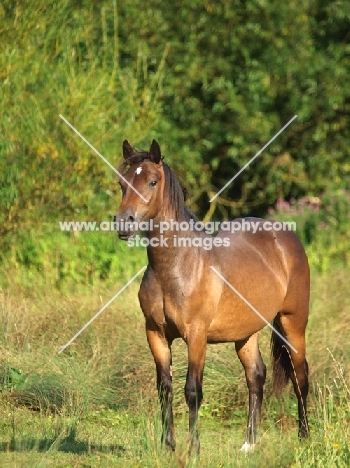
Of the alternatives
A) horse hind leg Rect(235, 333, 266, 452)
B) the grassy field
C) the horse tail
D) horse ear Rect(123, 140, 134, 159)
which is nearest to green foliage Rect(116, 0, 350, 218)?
the grassy field

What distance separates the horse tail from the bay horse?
273mm

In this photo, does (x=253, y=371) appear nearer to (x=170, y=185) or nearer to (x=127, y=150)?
(x=170, y=185)

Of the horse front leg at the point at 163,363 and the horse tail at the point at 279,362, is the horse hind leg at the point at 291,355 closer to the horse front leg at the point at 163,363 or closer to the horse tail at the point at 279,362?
the horse tail at the point at 279,362

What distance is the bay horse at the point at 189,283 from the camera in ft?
19.1

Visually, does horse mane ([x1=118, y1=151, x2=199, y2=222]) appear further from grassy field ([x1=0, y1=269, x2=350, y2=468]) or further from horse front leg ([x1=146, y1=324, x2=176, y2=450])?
grassy field ([x1=0, y1=269, x2=350, y2=468])

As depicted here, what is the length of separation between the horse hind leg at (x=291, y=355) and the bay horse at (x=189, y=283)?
0.17 m

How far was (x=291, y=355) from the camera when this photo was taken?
23.7ft

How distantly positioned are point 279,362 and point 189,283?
164cm

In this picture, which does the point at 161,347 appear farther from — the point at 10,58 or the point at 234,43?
the point at 234,43

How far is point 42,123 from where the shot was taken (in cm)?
1102

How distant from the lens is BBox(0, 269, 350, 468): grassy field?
21.4 ft

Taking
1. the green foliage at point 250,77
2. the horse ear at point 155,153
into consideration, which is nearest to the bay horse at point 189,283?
the horse ear at point 155,153

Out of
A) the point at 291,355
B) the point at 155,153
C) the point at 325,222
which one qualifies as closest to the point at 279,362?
the point at 291,355

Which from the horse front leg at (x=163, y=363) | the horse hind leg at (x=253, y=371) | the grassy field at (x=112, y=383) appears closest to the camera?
the horse front leg at (x=163, y=363)
